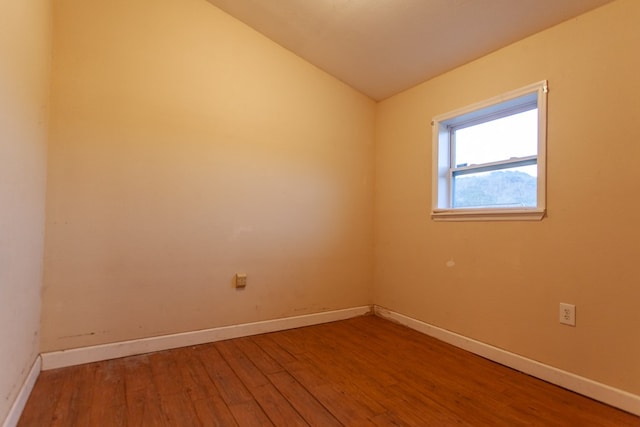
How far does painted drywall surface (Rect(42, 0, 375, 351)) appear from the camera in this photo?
2.03 m

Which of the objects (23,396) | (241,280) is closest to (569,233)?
(241,280)

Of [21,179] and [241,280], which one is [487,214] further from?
[21,179]

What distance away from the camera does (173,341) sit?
2.30 metres

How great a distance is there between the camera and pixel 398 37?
91.8 inches

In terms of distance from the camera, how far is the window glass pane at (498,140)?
2137 millimetres

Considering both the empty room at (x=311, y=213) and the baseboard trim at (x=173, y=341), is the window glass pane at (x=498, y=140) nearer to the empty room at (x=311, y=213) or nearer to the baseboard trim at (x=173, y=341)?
the empty room at (x=311, y=213)

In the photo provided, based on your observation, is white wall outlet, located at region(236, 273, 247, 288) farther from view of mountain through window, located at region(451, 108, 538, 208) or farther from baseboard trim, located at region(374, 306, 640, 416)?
view of mountain through window, located at region(451, 108, 538, 208)

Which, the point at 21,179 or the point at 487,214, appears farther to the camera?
the point at 487,214

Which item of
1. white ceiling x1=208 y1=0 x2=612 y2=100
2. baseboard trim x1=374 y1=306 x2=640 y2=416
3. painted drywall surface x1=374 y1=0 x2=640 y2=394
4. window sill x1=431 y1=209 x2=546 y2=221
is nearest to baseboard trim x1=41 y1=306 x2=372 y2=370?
baseboard trim x1=374 y1=306 x2=640 y2=416

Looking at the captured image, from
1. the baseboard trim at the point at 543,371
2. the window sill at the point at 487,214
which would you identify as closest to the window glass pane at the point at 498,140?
the window sill at the point at 487,214

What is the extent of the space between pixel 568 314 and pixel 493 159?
1108 mm

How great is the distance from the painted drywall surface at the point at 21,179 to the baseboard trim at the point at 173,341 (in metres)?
0.21

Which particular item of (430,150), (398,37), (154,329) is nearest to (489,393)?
(430,150)

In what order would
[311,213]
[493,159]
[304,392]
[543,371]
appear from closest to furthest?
[304,392] → [543,371] → [493,159] → [311,213]
